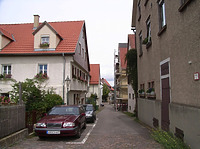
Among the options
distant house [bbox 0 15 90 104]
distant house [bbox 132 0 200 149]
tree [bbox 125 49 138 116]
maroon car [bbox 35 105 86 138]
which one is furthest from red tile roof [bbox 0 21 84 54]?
maroon car [bbox 35 105 86 138]

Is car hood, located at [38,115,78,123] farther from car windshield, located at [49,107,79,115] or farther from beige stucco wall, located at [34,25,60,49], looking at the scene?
beige stucco wall, located at [34,25,60,49]

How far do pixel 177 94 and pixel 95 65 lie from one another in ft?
131

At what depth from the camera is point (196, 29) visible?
565cm

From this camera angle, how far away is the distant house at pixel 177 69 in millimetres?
5691

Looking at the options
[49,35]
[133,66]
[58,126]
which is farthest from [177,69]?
[49,35]

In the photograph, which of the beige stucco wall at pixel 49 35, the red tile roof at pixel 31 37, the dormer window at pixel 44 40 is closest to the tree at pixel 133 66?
the red tile roof at pixel 31 37

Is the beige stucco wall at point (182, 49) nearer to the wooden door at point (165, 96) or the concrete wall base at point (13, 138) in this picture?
the wooden door at point (165, 96)

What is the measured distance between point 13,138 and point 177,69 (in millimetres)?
6756

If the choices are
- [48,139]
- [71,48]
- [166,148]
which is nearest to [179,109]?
[166,148]

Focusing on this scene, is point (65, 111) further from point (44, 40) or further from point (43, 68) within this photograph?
point (44, 40)

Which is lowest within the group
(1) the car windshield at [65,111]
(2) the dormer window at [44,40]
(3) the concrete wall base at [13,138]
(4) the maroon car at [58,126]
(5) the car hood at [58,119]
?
(3) the concrete wall base at [13,138]

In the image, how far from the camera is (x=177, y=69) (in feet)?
23.7

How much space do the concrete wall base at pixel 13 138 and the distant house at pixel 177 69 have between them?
20.0ft

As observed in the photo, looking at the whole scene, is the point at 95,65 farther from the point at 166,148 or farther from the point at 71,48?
the point at 166,148
